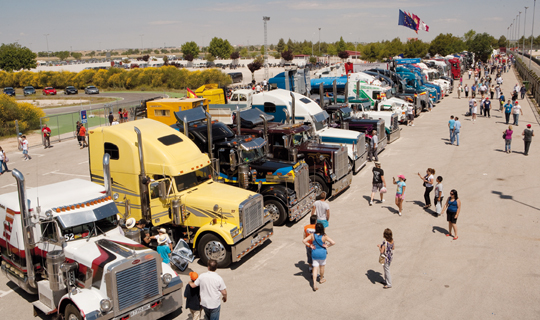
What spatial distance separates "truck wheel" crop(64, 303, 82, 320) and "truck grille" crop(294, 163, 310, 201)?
7397 millimetres

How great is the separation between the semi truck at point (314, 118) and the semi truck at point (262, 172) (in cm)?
380

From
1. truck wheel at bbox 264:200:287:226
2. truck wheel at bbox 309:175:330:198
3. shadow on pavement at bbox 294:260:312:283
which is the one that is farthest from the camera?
truck wheel at bbox 309:175:330:198

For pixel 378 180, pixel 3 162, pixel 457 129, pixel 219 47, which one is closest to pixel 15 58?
pixel 219 47

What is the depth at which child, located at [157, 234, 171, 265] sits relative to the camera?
10.1 meters

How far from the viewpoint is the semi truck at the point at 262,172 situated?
1337cm

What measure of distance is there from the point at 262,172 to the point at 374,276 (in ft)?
16.8

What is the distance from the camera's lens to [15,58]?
288ft

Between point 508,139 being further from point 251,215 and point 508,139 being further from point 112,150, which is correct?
point 112,150

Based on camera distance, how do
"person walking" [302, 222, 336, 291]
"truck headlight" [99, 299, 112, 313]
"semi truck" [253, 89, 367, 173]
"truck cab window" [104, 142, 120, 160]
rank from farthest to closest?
1. "semi truck" [253, 89, 367, 173]
2. "truck cab window" [104, 142, 120, 160]
3. "person walking" [302, 222, 336, 291]
4. "truck headlight" [99, 299, 112, 313]

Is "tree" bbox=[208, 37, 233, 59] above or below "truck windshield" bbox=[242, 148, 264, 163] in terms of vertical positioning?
above

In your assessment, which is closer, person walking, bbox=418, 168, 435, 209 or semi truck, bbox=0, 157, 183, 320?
semi truck, bbox=0, 157, 183, 320

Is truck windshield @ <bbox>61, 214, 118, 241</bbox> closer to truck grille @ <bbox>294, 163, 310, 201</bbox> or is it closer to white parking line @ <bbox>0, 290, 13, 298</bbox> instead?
white parking line @ <bbox>0, 290, 13, 298</bbox>

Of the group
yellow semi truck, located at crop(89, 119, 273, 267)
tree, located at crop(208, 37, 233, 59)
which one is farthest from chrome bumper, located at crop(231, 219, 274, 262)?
tree, located at crop(208, 37, 233, 59)

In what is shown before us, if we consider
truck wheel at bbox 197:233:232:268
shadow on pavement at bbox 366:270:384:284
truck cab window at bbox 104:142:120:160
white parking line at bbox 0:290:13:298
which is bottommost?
white parking line at bbox 0:290:13:298
